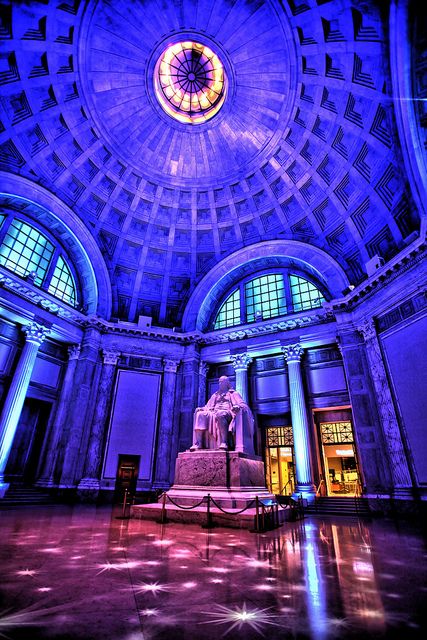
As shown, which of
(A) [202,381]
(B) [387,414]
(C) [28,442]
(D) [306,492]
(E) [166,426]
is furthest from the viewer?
(A) [202,381]

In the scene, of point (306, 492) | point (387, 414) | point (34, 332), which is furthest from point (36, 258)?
point (387, 414)

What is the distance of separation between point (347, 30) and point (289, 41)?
2607mm

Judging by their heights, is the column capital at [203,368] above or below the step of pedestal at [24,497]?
above

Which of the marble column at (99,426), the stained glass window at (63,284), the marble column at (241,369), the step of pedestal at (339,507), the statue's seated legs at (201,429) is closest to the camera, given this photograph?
the statue's seated legs at (201,429)

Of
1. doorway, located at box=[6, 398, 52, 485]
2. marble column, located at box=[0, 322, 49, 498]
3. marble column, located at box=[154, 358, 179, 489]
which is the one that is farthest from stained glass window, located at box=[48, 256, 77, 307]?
marble column, located at box=[154, 358, 179, 489]

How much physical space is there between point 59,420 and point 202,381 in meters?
7.54

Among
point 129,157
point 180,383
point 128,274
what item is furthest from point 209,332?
point 129,157

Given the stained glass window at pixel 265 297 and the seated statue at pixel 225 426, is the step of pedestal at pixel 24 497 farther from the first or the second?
the stained glass window at pixel 265 297

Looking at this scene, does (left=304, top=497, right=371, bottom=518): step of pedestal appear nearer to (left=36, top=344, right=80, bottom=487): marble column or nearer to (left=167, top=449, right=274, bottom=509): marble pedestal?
(left=167, top=449, right=274, bottom=509): marble pedestal

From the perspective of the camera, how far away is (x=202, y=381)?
715 inches

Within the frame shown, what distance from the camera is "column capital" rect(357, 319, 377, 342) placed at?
43.2ft

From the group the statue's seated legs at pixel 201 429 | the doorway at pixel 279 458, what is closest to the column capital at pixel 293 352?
the doorway at pixel 279 458

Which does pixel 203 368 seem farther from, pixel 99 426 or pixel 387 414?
pixel 387 414

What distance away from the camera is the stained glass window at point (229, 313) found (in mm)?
19188
